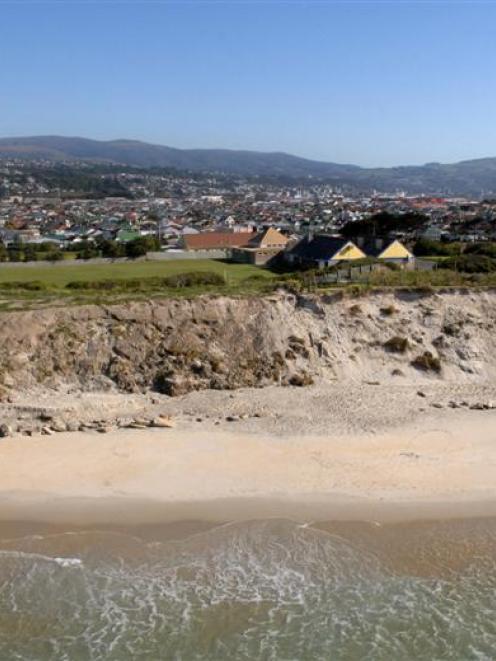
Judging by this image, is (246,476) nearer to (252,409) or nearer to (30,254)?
(252,409)

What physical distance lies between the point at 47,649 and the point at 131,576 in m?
1.78

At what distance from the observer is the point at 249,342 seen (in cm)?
2042

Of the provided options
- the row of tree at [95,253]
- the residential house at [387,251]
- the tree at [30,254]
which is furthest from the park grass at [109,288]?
the row of tree at [95,253]

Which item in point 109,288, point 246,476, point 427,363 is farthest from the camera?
point 109,288

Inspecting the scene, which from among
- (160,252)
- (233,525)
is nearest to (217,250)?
(160,252)

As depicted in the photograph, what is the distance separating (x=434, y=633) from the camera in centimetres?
986

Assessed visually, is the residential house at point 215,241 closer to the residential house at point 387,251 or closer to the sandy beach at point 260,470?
the residential house at point 387,251

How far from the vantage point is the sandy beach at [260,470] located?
507 inches

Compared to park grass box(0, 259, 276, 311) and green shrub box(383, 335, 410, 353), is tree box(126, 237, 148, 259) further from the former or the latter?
green shrub box(383, 335, 410, 353)

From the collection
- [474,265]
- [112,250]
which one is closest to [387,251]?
[474,265]

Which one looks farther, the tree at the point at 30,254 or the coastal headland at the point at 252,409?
the tree at the point at 30,254

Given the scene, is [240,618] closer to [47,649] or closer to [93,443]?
[47,649]

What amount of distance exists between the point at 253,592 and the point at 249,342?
10.4 meters

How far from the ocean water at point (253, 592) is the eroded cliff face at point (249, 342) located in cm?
721
